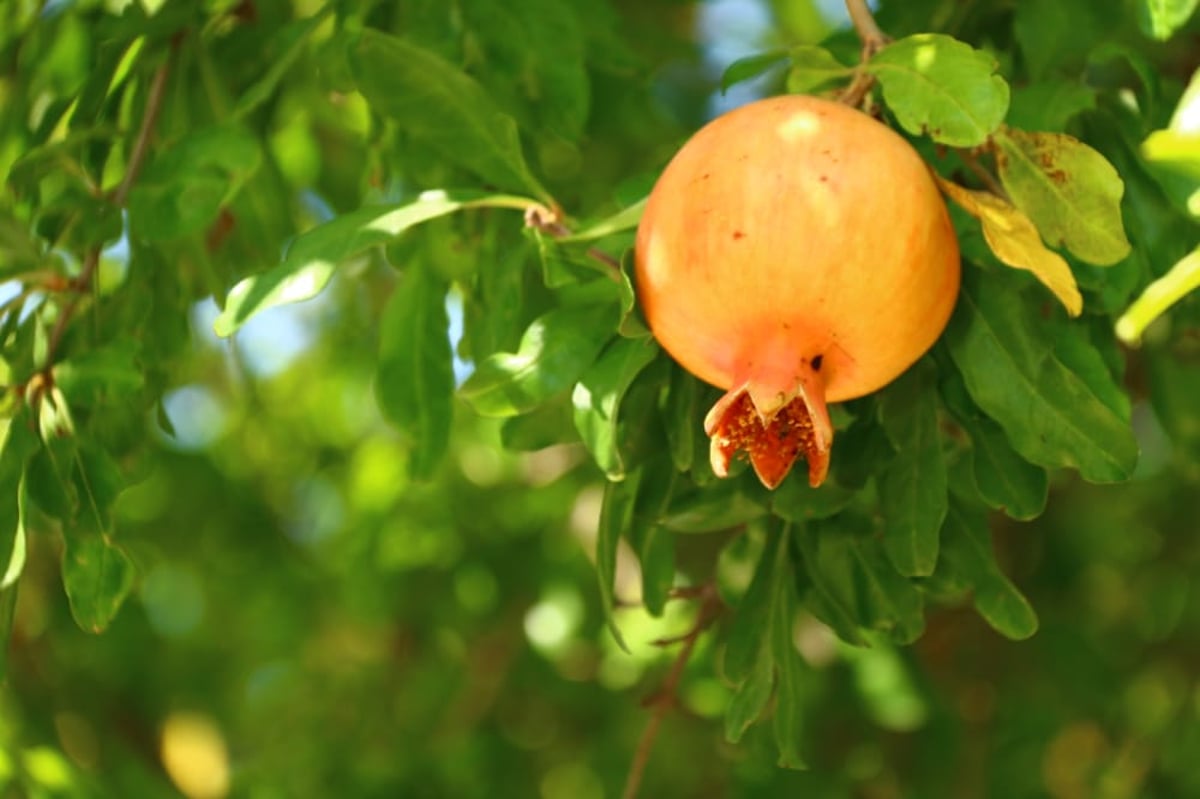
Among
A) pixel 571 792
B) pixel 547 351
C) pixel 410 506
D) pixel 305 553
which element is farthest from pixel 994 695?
pixel 547 351

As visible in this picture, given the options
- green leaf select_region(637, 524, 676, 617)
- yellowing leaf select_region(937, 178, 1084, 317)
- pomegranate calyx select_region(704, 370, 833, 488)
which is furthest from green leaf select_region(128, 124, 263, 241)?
yellowing leaf select_region(937, 178, 1084, 317)

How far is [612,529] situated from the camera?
5.30 ft

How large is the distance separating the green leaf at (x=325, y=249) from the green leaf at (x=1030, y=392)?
1.55 feet

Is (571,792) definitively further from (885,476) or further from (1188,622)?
(885,476)

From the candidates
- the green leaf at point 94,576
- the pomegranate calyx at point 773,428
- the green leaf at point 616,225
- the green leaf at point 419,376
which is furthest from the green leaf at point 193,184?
the pomegranate calyx at point 773,428

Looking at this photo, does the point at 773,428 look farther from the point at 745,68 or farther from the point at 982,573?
the point at 745,68

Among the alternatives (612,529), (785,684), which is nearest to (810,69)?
(612,529)

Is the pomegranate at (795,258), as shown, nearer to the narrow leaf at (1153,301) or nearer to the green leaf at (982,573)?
the narrow leaf at (1153,301)

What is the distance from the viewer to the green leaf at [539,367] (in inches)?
59.0

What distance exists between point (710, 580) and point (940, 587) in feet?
1.73

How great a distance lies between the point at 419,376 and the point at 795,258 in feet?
2.43

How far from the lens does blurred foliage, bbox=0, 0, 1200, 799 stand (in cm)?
151

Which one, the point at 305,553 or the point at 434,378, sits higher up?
the point at 434,378

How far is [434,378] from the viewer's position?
1.87 metres
